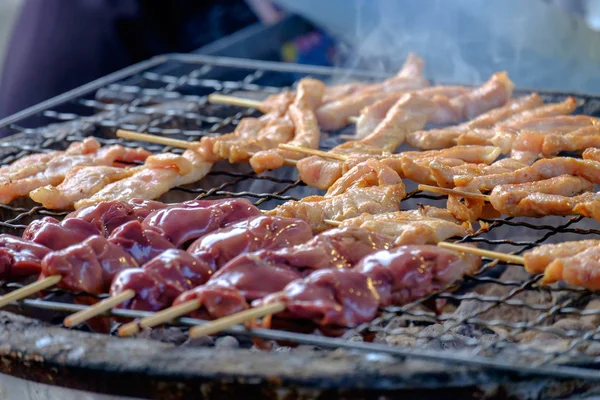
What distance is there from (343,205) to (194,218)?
29.0 inches

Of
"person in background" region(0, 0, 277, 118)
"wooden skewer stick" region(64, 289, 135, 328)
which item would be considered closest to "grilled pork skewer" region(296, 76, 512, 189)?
"wooden skewer stick" region(64, 289, 135, 328)

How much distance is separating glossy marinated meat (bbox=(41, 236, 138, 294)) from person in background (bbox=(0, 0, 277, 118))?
520 centimetres

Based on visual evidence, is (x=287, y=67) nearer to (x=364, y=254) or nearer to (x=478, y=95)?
(x=478, y=95)

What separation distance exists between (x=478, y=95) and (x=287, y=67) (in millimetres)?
1444

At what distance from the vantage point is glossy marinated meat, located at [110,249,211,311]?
9.88 feet

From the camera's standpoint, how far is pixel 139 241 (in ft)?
11.2

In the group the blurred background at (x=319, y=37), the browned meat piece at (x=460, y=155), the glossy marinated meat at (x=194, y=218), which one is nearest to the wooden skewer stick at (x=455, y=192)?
the browned meat piece at (x=460, y=155)

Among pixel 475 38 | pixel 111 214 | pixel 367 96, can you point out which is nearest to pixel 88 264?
pixel 111 214

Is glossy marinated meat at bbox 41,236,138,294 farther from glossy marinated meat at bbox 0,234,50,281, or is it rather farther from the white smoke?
the white smoke

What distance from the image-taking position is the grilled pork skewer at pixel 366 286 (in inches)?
113

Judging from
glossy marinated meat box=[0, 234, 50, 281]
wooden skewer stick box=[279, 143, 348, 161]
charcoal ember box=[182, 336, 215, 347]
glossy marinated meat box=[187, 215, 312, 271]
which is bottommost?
charcoal ember box=[182, 336, 215, 347]

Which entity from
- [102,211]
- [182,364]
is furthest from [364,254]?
[102,211]

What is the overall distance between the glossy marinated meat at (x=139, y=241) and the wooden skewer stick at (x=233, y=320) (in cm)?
72

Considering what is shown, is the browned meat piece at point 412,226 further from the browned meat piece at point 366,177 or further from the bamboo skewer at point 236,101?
the bamboo skewer at point 236,101
